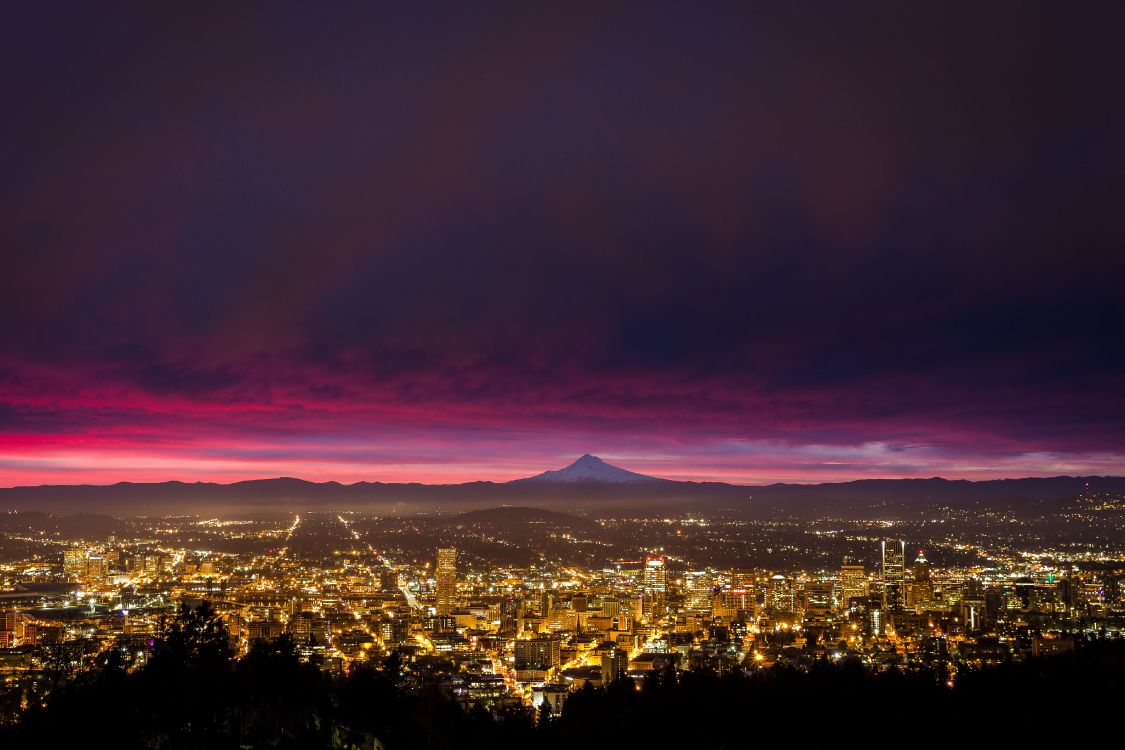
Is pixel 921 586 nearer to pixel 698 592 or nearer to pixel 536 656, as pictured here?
pixel 698 592

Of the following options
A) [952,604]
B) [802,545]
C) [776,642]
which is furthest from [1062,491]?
[776,642]

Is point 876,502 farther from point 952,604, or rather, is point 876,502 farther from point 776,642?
point 776,642

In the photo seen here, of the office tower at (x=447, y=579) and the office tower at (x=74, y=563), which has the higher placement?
the office tower at (x=74, y=563)

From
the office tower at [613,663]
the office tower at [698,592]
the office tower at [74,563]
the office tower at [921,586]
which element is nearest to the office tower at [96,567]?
the office tower at [74,563]

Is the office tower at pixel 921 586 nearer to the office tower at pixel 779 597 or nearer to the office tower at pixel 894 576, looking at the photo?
the office tower at pixel 894 576

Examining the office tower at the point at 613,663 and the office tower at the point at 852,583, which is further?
the office tower at the point at 852,583

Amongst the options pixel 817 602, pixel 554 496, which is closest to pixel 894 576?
pixel 817 602
